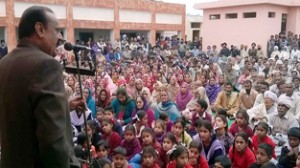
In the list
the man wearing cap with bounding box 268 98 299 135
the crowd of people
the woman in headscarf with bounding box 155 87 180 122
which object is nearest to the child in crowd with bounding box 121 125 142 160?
the crowd of people

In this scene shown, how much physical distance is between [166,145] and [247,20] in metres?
12.4

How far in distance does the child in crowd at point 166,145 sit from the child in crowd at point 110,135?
549 mm

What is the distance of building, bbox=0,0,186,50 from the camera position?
47.5 ft

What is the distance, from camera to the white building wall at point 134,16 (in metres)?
17.8

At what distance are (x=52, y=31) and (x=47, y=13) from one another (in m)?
0.07

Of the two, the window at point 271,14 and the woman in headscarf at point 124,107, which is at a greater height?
the window at point 271,14

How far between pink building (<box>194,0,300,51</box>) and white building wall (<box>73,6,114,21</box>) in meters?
4.23

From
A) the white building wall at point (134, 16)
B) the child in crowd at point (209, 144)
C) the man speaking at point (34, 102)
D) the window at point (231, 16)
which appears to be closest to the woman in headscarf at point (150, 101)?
the child in crowd at point (209, 144)

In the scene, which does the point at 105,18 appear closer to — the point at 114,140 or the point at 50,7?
the point at 50,7

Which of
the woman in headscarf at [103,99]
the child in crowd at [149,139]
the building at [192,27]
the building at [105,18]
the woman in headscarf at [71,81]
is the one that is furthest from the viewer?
the building at [192,27]

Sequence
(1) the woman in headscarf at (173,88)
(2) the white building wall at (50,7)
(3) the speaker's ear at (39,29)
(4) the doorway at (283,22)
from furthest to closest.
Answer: (4) the doorway at (283,22)
(2) the white building wall at (50,7)
(1) the woman in headscarf at (173,88)
(3) the speaker's ear at (39,29)

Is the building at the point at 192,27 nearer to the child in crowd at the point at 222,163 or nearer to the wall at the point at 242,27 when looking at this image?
the wall at the point at 242,27

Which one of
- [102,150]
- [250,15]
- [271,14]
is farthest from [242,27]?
[102,150]

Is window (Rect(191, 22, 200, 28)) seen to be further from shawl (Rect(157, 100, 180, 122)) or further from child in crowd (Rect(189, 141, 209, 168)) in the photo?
child in crowd (Rect(189, 141, 209, 168))
